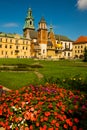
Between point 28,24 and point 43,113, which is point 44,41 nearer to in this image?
point 28,24

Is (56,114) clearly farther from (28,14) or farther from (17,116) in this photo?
(28,14)

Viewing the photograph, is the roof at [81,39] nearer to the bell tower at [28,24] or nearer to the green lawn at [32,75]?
the bell tower at [28,24]

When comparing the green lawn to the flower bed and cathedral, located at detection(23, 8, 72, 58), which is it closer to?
the flower bed

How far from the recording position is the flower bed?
6.07 meters

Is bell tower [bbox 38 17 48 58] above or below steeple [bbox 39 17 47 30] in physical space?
below

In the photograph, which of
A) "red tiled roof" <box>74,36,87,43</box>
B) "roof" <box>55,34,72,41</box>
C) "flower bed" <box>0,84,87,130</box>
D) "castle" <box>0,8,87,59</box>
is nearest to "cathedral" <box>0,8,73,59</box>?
"castle" <box>0,8,87,59</box>

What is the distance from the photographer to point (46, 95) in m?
7.86

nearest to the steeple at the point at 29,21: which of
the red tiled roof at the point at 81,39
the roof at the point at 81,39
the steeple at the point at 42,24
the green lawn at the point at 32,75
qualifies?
the steeple at the point at 42,24

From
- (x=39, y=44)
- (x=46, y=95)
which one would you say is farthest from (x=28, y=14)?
(x=46, y=95)

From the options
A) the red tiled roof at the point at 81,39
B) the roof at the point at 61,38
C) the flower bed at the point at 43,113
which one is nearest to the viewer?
the flower bed at the point at 43,113

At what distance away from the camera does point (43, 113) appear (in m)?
6.39

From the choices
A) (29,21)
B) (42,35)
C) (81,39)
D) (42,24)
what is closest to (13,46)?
(42,35)

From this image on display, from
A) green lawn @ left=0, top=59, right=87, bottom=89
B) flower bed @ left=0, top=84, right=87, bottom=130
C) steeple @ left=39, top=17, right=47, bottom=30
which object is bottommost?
green lawn @ left=0, top=59, right=87, bottom=89

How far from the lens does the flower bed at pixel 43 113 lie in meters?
6.07
